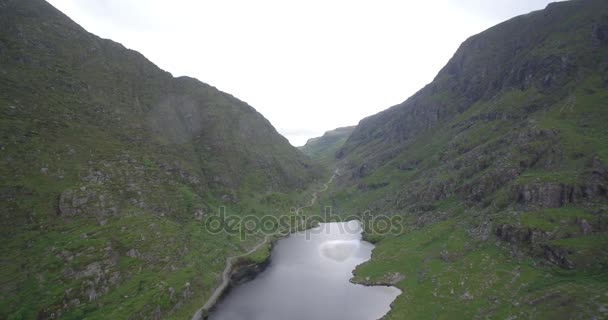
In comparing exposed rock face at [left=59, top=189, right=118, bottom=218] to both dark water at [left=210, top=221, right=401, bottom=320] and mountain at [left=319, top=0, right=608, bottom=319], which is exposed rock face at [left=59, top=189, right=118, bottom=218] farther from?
mountain at [left=319, top=0, right=608, bottom=319]

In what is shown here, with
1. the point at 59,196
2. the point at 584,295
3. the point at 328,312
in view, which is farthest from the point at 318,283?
the point at 59,196

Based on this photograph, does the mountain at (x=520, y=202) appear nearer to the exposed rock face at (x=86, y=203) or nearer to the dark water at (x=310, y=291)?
the dark water at (x=310, y=291)

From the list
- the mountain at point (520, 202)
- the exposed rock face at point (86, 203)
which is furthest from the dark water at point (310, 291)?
the exposed rock face at point (86, 203)

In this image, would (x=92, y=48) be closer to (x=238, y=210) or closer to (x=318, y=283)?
(x=238, y=210)

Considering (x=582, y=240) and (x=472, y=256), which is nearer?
(x=582, y=240)

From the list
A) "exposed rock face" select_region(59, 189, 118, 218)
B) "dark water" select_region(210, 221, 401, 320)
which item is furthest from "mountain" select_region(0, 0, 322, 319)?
"dark water" select_region(210, 221, 401, 320)
